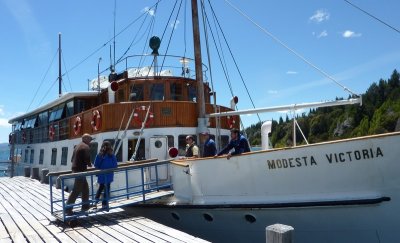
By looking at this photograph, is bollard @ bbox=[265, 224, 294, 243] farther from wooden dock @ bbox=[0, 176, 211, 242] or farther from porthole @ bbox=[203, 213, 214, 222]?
porthole @ bbox=[203, 213, 214, 222]

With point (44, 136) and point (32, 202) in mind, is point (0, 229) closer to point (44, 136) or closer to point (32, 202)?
point (32, 202)

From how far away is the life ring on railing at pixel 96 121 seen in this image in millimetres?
12423

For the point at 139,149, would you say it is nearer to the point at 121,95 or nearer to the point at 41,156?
the point at 121,95

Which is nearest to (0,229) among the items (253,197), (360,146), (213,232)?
(213,232)

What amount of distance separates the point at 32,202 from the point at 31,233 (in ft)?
14.2

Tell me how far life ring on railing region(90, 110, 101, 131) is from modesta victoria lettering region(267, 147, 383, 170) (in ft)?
21.3

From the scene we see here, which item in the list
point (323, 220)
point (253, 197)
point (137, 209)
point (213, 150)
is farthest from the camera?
point (137, 209)

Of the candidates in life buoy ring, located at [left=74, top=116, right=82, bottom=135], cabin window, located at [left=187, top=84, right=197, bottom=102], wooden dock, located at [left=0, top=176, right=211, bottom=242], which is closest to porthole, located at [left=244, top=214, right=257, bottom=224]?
wooden dock, located at [left=0, top=176, right=211, bottom=242]

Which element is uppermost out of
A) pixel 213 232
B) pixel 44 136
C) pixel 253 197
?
pixel 44 136

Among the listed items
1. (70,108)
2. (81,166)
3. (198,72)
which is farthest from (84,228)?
(70,108)

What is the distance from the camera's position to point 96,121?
1259cm

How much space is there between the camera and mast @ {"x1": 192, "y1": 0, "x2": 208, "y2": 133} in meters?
11.7

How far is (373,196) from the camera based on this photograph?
6.94 meters

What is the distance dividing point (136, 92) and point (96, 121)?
1.70 m
